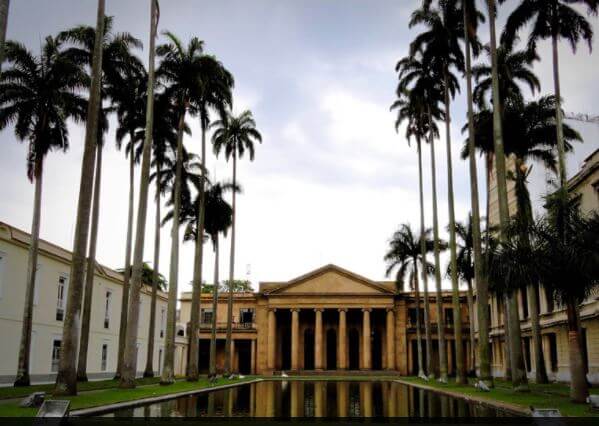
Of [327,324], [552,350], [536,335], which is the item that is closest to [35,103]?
[536,335]

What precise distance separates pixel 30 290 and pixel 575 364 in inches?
888

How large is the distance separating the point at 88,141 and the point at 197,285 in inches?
698

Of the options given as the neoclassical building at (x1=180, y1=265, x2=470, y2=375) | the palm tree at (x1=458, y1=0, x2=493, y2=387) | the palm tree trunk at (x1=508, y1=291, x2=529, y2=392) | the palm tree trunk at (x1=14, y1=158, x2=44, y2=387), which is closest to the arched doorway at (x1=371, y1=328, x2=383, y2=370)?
the neoclassical building at (x1=180, y1=265, x2=470, y2=375)

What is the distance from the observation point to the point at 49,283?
109 feet

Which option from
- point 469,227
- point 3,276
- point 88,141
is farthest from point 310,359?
point 88,141

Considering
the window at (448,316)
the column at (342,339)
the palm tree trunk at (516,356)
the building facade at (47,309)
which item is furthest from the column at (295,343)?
the palm tree trunk at (516,356)

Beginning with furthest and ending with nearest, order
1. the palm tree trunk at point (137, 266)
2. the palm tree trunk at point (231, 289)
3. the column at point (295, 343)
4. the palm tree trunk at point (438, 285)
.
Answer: the column at point (295, 343) → the palm tree trunk at point (231, 289) → the palm tree trunk at point (438, 285) → the palm tree trunk at point (137, 266)

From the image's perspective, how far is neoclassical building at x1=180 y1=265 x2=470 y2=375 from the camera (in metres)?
62.6

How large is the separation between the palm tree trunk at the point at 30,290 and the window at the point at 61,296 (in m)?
7.16

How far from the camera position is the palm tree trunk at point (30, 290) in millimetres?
26184

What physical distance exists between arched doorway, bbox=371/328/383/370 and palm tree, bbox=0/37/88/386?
1880 inches

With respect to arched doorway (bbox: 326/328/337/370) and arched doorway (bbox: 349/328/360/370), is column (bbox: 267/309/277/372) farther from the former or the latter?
arched doorway (bbox: 349/328/360/370)

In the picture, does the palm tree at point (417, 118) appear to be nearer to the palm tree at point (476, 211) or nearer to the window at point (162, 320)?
the palm tree at point (476, 211)

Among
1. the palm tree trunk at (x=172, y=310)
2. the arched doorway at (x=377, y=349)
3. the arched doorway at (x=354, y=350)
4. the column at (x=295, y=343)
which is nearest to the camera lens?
the palm tree trunk at (x=172, y=310)
